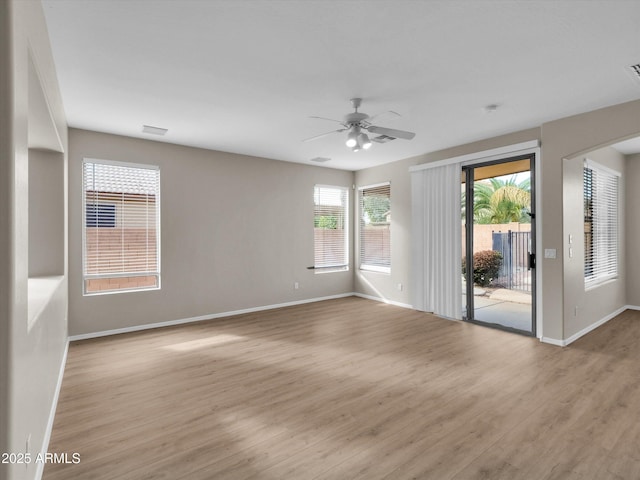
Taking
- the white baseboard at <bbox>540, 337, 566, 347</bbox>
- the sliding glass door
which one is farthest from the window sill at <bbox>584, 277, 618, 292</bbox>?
the white baseboard at <bbox>540, 337, 566, 347</bbox>

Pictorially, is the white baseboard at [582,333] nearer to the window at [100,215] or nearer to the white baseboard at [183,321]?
the white baseboard at [183,321]

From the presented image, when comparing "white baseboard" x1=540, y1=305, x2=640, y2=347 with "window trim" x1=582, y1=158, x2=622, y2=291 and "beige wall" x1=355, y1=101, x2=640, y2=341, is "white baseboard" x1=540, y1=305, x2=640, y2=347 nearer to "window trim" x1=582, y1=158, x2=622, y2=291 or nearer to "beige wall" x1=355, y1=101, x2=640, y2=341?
"beige wall" x1=355, y1=101, x2=640, y2=341

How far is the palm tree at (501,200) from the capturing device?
4691 millimetres

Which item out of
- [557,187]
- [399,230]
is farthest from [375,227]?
[557,187]

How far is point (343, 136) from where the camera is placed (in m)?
4.81

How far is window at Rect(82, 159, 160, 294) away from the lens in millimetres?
4613

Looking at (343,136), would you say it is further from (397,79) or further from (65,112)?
(65,112)

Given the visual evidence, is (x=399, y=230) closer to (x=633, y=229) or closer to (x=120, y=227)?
(x=633, y=229)

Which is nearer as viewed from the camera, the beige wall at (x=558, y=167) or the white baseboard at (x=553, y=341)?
the beige wall at (x=558, y=167)

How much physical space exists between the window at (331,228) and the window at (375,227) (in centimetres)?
36

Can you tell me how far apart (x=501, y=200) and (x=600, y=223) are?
1781 millimetres

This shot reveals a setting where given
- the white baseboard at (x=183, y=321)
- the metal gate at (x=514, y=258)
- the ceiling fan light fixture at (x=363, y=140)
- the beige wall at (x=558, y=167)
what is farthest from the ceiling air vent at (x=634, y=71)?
the white baseboard at (x=183, y=321)

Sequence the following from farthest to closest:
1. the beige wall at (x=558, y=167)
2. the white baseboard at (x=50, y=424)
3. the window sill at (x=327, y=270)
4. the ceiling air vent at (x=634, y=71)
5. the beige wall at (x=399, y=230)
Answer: the window sill at (x=327, y=270) < the beige wall at (x=399, y=230) < the beige wall at (x=558, y=167) < the ceiling air vent at (x=634, y=71) < the white baseboard at (x=50, y=424)

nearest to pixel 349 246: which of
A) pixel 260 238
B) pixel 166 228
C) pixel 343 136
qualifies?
pixel 260 238
